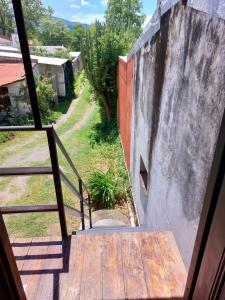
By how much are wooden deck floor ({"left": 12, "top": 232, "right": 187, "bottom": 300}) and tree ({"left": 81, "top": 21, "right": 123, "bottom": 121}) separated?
8.21 meters

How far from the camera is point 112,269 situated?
6.60 ft

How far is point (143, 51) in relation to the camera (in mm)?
4148

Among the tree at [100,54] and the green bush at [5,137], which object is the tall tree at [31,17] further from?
the green bush at [5,137]

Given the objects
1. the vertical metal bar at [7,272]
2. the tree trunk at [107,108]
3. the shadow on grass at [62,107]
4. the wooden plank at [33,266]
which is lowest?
the shadow on grass at [62,107]

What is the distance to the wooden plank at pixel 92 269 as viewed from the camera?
1.80 metres

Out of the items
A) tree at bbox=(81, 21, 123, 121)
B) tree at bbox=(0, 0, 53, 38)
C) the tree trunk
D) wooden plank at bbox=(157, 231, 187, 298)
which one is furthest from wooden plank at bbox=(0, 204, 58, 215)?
the tree trunk

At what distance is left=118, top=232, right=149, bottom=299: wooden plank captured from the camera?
1.82 metres

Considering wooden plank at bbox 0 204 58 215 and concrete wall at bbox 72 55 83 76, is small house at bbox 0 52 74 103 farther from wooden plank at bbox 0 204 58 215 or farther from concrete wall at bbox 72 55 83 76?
wooden plank at bbox 0 204 58 215

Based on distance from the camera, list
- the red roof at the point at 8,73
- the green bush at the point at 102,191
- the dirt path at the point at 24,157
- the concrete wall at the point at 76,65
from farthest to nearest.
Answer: the concrete wall at the point at 76,65, the red roof at the point at 8,73, the dirt path at the point at 24,157, the green bush at the point at 102,191

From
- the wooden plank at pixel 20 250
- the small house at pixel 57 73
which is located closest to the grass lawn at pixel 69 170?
the wooden plank at pixel 20 250

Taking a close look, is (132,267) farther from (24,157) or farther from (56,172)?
(24,157)

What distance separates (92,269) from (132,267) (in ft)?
1.12

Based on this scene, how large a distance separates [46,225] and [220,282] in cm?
482

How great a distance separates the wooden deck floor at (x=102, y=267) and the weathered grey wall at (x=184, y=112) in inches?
9.6
